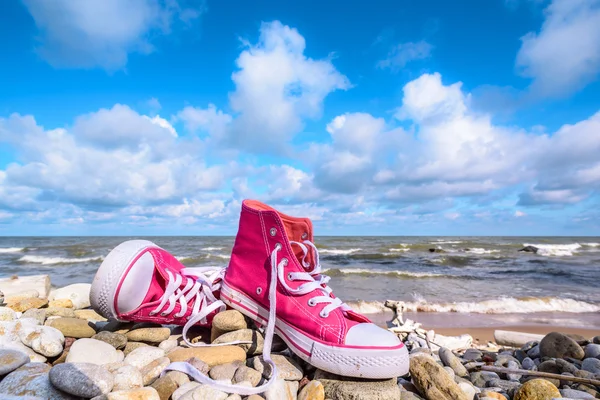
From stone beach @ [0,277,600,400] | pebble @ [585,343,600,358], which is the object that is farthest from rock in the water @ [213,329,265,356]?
pebble @ [585,343,600,358]

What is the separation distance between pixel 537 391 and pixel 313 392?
151cm

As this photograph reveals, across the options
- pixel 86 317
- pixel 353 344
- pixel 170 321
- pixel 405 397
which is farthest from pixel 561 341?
pixel 86 317

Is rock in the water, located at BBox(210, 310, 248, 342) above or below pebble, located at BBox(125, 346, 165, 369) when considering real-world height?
above

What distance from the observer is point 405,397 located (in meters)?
1.93

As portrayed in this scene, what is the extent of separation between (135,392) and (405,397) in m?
1.41

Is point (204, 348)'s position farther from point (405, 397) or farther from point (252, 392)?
point (405, 397)

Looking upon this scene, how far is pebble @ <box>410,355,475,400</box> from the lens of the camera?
1.99 m

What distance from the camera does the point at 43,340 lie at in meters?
2.14

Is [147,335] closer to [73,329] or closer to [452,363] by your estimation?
[73,329]

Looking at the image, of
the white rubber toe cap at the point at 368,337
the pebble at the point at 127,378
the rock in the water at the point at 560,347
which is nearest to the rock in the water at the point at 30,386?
the pebble at the point at 127,378

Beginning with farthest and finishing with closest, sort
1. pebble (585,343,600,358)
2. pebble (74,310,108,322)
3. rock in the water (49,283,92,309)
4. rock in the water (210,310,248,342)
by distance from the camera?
1. rock in the water (49,283,92,309)
2. pebble (585,343,600,358)
3. pebble (74,310,108,322)
4. rock in the water (210,310,248,342)

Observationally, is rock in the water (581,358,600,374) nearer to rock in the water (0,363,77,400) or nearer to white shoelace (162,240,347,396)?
white shoelace (162,240,347,396)

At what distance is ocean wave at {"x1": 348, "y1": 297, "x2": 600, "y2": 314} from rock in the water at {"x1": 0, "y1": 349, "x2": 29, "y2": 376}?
237 inches

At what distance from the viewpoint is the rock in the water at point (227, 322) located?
2248 millimetres
